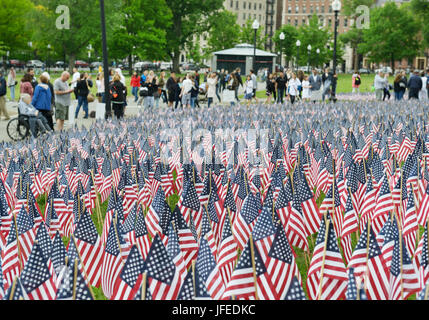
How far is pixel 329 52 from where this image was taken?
91.8 metres

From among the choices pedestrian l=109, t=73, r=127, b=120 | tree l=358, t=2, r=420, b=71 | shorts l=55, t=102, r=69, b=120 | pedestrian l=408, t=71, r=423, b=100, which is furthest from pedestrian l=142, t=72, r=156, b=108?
tree l=358, t=2, r=420, b=71

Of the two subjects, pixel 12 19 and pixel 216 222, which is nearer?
pixel 216 222

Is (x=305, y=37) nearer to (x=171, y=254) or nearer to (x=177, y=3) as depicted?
(x=177, y=3)

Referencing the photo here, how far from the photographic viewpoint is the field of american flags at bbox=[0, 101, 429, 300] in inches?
173

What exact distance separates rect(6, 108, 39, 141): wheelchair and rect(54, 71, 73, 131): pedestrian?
1.07 metres

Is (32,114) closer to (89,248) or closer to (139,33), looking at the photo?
(89,248)

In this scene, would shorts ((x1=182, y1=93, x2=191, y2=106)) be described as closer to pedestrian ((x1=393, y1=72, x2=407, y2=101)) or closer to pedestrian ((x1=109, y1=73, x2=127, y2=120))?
pedestrian ((x1=109, y1=73, x2=127, y2=120))

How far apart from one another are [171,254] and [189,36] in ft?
255

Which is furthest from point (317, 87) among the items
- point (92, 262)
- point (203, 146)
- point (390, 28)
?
point (390, 28)

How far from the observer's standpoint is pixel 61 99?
55.2ft

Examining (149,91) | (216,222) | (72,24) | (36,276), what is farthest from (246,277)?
(72,24)

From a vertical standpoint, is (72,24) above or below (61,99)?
above

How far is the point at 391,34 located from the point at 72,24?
195 feet

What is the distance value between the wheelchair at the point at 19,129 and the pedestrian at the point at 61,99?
1067 millimetres
